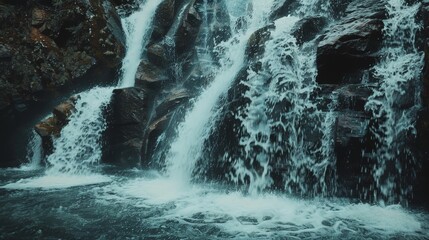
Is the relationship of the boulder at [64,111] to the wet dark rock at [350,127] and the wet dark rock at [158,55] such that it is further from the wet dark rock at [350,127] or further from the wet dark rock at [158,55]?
the wet dark rock at [350,127]

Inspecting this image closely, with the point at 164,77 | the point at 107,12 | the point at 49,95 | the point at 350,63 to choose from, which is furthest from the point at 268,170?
the point at 107,12

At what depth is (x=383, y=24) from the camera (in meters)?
9.35

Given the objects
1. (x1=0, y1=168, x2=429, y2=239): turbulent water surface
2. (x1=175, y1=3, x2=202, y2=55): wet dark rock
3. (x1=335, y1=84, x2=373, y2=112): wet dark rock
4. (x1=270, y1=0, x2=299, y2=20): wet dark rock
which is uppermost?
(x1=270, y1=0, x2=299, y2=20): wet dark rock

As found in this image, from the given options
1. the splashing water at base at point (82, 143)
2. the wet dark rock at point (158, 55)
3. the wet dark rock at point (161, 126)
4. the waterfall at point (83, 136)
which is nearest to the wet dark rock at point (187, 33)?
the wet dark rock at point (158, 55)

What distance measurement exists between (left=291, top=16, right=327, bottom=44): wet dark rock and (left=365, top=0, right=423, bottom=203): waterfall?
2.88 metres

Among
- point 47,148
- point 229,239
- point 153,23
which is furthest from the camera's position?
point 153,23

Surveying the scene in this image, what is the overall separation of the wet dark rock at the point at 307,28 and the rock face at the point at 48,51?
8.29 m

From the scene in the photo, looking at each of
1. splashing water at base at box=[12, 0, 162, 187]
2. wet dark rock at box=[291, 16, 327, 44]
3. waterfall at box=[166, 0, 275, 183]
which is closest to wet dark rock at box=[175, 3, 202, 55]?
waterfall at box=[166, 0, 275, 183]

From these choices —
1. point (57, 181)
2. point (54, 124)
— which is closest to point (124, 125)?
point (54, 124)

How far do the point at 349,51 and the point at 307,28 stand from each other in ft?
8.74

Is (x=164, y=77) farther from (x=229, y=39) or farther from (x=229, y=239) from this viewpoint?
(x=229, y=239)

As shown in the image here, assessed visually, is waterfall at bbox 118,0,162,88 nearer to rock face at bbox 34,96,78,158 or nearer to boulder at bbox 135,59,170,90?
boulder at bbox 135,59,170,90

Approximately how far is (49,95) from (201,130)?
24.7 feet

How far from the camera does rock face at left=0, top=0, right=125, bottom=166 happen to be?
42.7 ft
